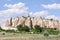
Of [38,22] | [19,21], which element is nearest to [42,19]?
[38,22]

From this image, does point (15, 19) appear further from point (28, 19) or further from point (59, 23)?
point (59, 23)

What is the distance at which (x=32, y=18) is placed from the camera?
185 m

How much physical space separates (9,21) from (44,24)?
30.0 meters

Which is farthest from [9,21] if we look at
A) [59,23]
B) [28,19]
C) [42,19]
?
[59,23]

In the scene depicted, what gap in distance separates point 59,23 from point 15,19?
3825 centimetres

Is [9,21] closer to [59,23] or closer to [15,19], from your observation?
[15,19]

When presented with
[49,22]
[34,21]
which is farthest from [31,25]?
[49,22]

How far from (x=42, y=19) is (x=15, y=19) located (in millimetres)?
23783

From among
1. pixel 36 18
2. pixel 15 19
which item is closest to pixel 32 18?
pixel 36 18

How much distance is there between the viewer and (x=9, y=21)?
183375mm

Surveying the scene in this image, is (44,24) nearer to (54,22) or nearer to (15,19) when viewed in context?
(54,22)

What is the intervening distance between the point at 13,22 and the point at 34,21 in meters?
18.0

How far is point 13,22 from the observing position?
18338cm

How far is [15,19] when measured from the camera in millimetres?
187500
